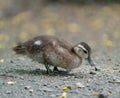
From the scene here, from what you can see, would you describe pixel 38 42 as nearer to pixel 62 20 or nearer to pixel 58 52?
pixel 58 52

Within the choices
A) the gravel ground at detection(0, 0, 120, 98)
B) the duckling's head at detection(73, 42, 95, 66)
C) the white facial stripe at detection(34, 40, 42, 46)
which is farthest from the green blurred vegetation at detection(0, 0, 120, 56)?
the duckling's head at detection(73, 42, 95, 66)

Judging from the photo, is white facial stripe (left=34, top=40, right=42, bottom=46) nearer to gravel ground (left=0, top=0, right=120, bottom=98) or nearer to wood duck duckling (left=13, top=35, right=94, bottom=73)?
wood duck duckling (left=13, top=35, right=94, bottom=73)

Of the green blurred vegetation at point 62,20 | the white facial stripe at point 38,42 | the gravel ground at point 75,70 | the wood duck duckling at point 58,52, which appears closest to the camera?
the gravel ground at point 75,70

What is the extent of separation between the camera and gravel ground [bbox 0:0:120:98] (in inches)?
294

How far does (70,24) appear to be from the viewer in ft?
52.3

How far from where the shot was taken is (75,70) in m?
9.06

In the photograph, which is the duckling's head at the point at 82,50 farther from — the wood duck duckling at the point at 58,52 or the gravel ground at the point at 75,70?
the gravel ground at the point at 75,70

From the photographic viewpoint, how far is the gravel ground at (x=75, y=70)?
746 cm

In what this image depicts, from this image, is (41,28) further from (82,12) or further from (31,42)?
(31,42)

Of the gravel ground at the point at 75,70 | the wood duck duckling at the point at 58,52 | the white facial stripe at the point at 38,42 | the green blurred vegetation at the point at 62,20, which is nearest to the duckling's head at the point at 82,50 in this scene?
the wood duck duckling at the point at 58,52

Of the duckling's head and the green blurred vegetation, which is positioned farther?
the green blurred vegetation

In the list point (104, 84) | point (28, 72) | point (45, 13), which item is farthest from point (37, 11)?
point (104, 84)

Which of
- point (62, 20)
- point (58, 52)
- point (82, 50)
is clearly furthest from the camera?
point (62, 20)

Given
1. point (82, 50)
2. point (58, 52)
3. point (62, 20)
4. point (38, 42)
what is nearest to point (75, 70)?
point (82, 50)
